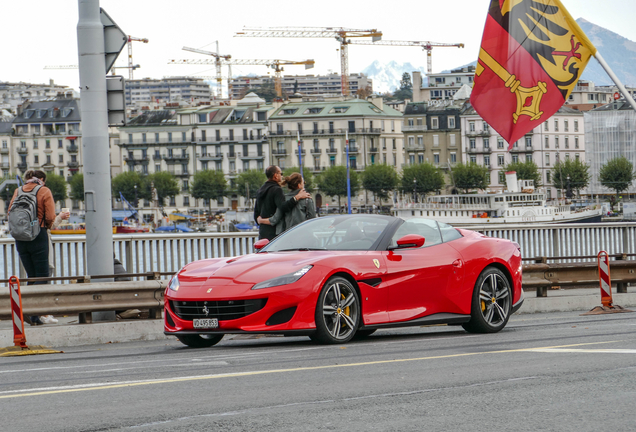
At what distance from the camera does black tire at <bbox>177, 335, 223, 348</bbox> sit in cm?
963

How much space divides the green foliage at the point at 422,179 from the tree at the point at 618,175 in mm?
21994

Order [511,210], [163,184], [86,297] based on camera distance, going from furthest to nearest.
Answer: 1. [163,184]
2. [511,210]
3. [86,297]

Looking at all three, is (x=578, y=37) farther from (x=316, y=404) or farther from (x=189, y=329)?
(x=316, y=404)

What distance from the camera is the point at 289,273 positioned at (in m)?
8.99

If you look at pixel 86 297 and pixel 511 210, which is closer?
pixel 86 297

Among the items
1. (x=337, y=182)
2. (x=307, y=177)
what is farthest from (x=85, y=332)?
(x=307, y=177)

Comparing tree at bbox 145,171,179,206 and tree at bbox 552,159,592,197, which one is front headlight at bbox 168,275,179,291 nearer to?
tree at bbox 552,159,592,197

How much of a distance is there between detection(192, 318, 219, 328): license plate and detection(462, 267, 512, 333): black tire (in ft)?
9.61

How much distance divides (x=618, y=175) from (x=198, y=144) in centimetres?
5900

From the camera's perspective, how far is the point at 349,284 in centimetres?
927

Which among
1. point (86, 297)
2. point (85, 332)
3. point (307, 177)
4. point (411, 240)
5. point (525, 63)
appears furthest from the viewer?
point (307, 177)

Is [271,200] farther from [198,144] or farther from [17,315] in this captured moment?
[198,144]

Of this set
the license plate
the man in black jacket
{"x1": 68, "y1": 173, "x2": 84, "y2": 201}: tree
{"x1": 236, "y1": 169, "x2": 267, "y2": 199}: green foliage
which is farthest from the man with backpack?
{"x1": 68, "y1": 173, "x2": 84, "y2": 201}: tree

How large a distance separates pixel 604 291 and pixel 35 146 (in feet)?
474
